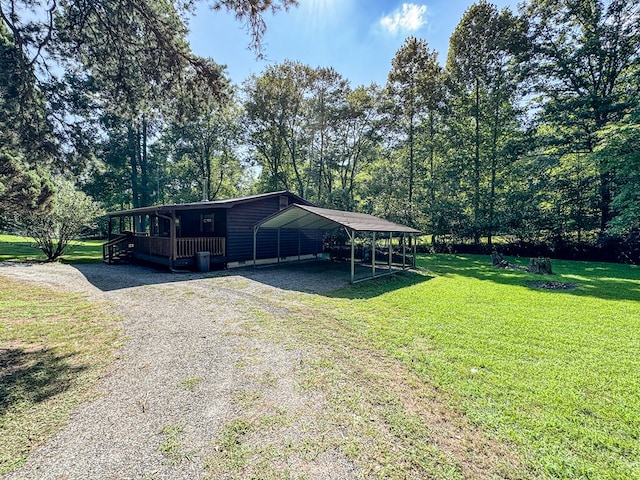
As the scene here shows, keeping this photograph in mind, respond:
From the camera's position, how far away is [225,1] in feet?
15.8

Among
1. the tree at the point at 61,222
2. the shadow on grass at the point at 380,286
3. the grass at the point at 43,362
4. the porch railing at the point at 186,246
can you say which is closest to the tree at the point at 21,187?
the tree at the point at 61,222

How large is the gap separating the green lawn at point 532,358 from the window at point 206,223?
8389mm

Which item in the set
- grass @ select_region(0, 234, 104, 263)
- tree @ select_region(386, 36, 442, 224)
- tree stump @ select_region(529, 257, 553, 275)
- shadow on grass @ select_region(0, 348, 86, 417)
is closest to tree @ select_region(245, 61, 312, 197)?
tree @ select_region(386, 36, 442, 224)

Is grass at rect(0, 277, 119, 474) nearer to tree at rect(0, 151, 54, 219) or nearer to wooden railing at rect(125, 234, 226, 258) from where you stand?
tree at rect(0, 151, 54, 219)

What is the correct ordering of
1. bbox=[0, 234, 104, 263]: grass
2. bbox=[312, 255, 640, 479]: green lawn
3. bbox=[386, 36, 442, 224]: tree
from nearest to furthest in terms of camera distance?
1. bbox=[312, 255, 640, 479]: green lawn
2. bbox=[0, 234, 104, 263]: grass
3. bbox=[386, 36, 442, 224]: tree

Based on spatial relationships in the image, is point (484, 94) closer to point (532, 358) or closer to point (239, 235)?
point (239, 235)

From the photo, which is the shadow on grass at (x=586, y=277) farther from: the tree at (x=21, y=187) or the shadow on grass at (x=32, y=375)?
the tree at (x=21, y=187)

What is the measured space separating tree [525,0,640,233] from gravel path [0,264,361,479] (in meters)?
19.5

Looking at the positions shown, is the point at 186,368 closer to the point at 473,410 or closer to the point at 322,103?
the point at 473,410

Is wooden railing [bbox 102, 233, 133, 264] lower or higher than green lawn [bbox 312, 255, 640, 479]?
higher

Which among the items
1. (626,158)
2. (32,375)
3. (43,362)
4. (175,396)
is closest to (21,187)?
(43,362)

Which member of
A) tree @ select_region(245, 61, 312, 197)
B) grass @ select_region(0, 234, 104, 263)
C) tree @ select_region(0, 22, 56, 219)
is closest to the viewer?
tree @ select_region(0, 22, 56, 219)

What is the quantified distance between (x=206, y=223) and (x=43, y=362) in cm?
1075

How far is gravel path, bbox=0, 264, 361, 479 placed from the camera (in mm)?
2162
